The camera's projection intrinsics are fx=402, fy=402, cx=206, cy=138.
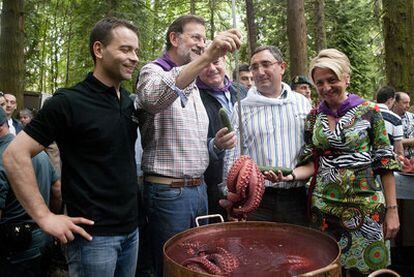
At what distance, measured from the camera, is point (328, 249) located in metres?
1.98

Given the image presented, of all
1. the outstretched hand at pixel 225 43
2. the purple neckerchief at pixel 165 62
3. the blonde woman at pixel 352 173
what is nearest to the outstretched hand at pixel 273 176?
the blonde woman at pixel 352 173

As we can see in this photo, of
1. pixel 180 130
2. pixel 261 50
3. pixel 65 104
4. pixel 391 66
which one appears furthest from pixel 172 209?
pixel 391 66

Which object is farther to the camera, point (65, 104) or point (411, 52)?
point (411, 52)

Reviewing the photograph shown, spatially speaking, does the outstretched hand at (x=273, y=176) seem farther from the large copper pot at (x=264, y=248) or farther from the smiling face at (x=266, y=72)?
the smiling face at (x=266, y=72)

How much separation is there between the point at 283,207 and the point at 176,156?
96cm

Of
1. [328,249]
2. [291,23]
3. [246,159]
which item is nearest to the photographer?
[328,249]

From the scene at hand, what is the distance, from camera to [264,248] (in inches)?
Answer: 81.2

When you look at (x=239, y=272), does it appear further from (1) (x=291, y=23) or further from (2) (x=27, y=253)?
(1) (x=291, y=23)

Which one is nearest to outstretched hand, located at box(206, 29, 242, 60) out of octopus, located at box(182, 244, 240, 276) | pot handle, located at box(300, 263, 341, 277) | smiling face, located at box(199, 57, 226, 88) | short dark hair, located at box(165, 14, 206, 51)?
short dark hair, located at box(165, 14, 206, 51)

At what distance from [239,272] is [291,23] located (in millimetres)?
7281

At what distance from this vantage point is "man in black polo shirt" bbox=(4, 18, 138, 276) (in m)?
2.08

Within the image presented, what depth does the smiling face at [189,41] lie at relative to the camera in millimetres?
2947

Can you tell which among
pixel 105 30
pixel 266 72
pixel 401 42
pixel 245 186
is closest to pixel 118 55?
pixel 105 30

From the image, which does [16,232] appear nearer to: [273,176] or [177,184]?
[177,184]
